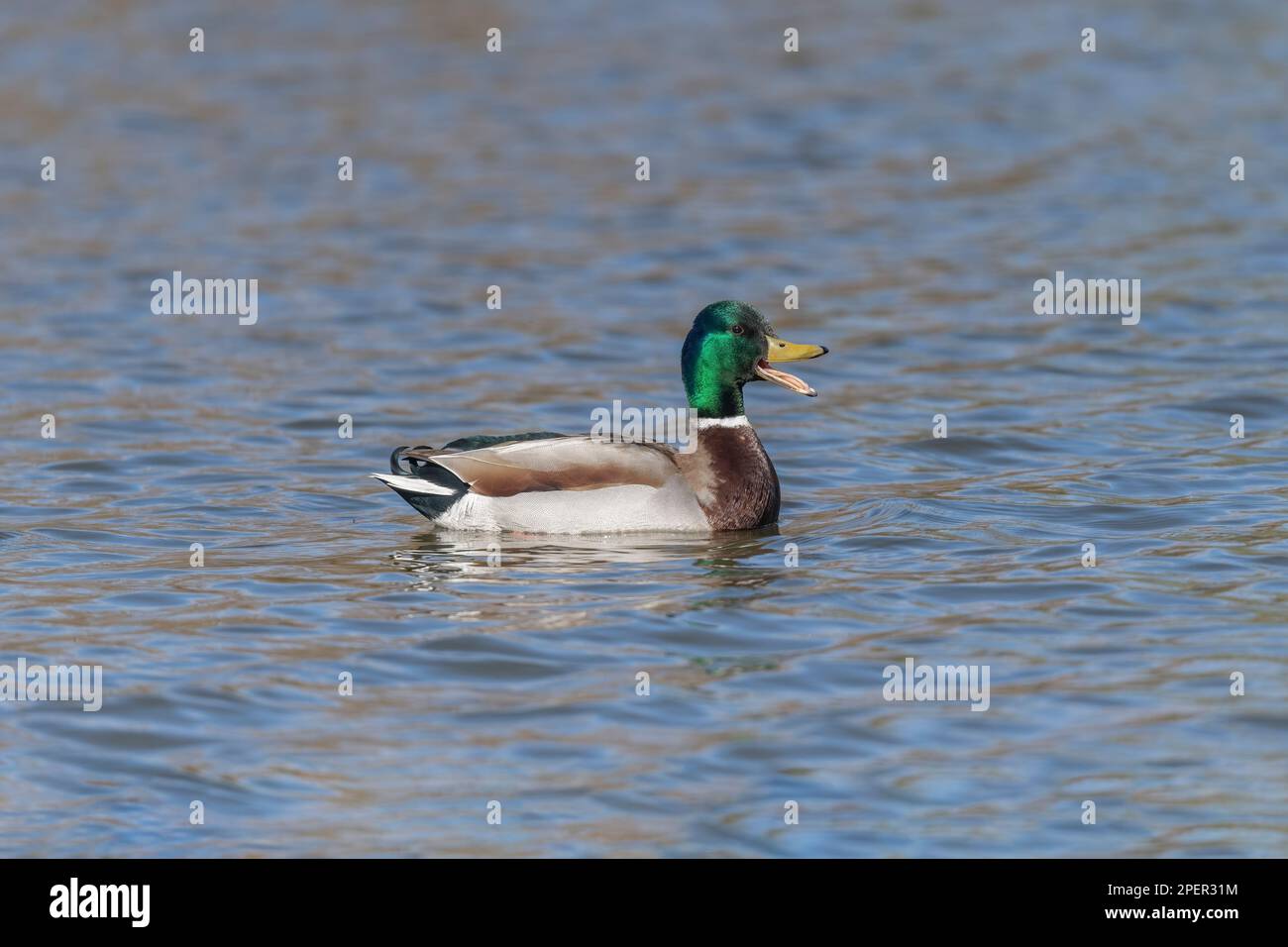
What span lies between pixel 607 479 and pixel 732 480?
0.75m

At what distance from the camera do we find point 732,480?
487 inches

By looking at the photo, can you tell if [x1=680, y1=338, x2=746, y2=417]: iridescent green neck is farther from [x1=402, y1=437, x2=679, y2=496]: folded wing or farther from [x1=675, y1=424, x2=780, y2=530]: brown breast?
[x1=402, y1=437, x2=679, y2=496]: folded wing

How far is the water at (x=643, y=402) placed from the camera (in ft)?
27.7

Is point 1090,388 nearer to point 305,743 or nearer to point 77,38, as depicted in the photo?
point 305,743

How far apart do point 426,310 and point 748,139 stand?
677 cm

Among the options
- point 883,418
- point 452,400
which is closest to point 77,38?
point 452,400

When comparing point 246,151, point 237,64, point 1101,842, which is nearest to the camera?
point 1101,842

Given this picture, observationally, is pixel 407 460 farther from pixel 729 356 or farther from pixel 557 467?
pixel 729 356

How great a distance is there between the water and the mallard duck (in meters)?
0.23

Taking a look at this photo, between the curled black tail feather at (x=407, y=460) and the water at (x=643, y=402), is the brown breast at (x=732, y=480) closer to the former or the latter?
the water at (x=643, y=402)

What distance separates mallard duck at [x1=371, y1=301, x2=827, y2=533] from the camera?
40.0 feet

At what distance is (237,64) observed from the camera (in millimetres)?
26812

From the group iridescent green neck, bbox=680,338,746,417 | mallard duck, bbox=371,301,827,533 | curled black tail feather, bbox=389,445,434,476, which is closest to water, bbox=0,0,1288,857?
mallard duck, bbox=371,301,827,533

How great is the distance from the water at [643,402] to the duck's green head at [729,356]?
0.87 m
